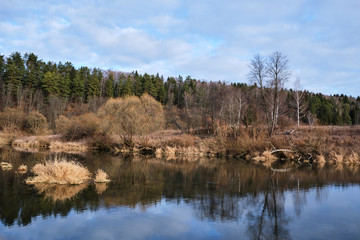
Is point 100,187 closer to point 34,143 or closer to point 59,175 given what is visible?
point 59,175

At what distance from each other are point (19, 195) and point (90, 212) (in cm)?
369

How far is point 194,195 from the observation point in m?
12.1

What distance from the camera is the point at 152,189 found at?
43.4 feet

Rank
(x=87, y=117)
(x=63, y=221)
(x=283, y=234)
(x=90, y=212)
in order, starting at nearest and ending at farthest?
1. (x=283, y=234)
2. (x=63, y=221)
3. (x=90, y=212)
4. (x=87, y=117)

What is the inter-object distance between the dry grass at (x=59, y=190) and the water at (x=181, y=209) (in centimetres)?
4

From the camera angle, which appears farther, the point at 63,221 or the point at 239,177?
the point at 239,177

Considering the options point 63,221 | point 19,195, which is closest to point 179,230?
point 63,221

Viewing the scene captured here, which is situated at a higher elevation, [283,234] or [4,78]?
[4,78]

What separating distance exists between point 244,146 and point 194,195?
1652cm

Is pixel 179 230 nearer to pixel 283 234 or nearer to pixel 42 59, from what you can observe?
pixel 283 234

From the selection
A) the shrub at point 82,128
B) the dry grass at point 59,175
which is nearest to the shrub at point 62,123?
the shrub at point 82,128

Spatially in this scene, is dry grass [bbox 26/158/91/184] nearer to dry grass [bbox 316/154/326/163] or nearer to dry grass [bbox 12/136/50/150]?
dry grass [bbox 316/154/326/163]

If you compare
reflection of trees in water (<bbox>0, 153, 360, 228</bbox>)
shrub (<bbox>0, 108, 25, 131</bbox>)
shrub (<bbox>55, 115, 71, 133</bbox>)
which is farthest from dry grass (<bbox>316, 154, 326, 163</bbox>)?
shrub (<bbox>0, 108, 25, 131</bbox>)

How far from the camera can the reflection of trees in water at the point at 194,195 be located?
919 centimetres
